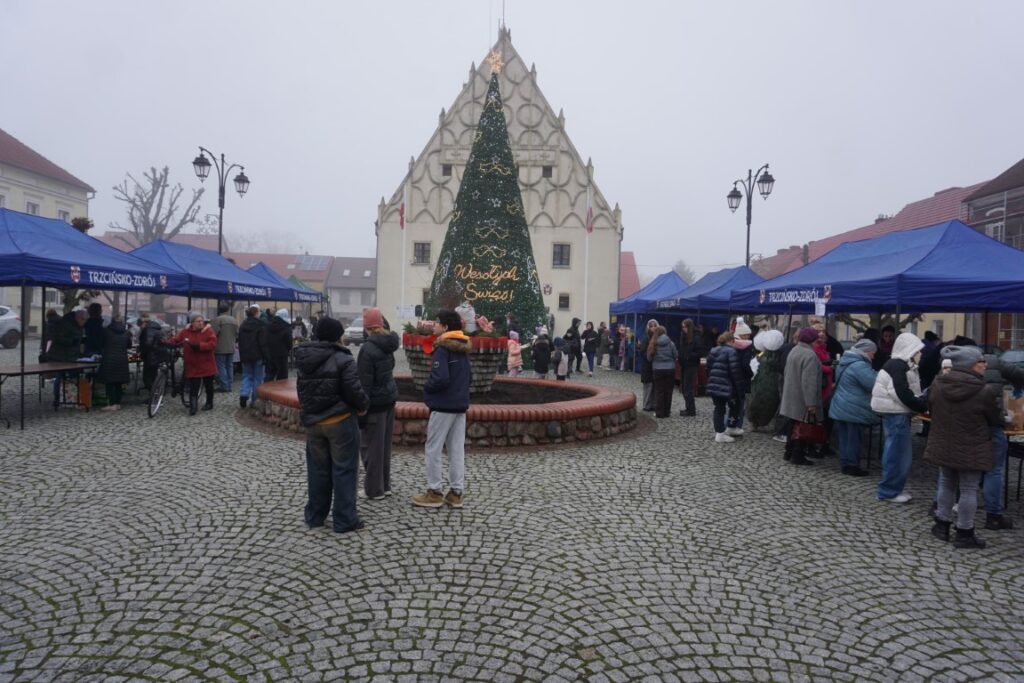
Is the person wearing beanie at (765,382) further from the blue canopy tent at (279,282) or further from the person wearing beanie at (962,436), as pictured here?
the blue canopy tent at (279,282)

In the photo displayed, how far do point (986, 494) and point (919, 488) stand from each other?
134 centimetres

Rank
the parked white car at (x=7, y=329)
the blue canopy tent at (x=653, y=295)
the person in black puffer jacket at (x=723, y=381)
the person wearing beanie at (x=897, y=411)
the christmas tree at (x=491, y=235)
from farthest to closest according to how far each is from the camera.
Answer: the parked white car at (x=7, y=329) → the blue canopy tent at (x=653, y=295) → the christmas tree at (x=491, y=235) → the person in black puffer jacket at (x=723, y=381) → the person wearing beanie at (x=897, y=411)

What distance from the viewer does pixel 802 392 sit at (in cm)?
773

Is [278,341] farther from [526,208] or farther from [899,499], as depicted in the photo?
[526,208]

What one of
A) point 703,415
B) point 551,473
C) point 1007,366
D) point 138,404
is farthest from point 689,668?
point 138,404

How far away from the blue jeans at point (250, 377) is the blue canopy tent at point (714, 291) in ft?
32.4

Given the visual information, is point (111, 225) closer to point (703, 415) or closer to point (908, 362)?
point (703, 415)

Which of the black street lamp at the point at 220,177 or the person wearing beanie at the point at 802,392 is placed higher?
the black street lamp at the point at 220,177

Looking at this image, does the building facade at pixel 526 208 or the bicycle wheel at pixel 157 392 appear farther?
the building facade at pixel 526 208

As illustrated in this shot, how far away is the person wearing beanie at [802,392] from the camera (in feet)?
25.1

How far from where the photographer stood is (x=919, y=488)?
682 cm

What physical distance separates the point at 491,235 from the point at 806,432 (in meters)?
12.9

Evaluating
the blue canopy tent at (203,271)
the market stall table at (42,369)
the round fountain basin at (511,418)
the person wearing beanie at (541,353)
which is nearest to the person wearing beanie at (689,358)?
the round fountain basin at (511,418)

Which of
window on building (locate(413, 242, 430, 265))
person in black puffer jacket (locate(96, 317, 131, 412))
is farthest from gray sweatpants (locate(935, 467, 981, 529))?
window on building (locate(413, 242, 430, 265))
